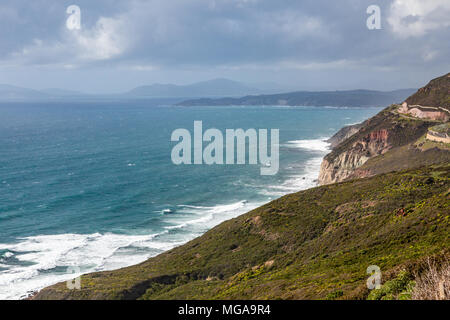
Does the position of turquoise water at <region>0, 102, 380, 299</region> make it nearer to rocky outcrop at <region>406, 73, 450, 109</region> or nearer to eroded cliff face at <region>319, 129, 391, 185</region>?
eroded cliff face at <region>319, 129, 391, 185</region>

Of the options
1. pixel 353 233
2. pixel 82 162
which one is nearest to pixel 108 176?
pixel 82 162

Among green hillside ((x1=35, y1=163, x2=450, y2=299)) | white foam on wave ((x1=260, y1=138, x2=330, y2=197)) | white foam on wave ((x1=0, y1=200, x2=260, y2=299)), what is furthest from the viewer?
white foam on wave ((x1=260, y1=138, x2=330, y2=197))

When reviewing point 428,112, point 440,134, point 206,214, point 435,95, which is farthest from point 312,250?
point 435,95

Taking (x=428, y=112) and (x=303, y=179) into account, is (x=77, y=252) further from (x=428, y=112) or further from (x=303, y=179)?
(x=428, y=112)

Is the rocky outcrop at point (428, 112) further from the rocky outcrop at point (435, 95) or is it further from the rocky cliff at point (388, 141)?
the rocky outcrop at point (435, 95)

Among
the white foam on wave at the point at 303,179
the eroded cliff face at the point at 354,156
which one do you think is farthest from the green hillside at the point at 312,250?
the eroded cliff face at the point at 354,156

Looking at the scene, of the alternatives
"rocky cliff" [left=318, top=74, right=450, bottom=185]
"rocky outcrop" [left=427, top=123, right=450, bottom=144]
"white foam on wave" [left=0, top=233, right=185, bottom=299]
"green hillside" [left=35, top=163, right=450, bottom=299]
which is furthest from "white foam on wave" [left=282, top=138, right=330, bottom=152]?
"white foam on wave" [left=0, top=233, right=185, bottom=299]

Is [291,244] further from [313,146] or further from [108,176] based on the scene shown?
[313,146]
